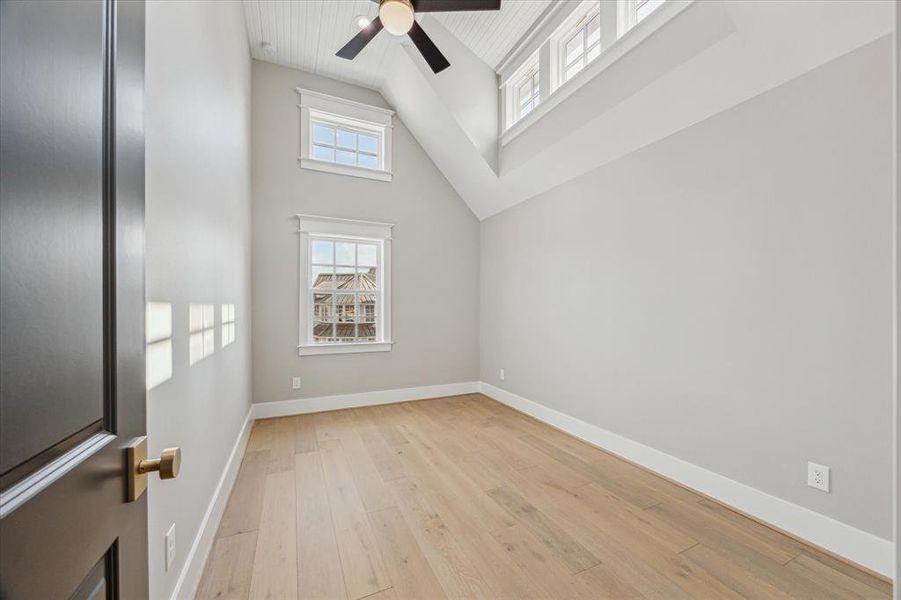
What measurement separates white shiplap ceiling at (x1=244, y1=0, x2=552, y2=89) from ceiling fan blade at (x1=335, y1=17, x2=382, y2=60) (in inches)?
34.7

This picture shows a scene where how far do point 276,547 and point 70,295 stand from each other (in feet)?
6.22

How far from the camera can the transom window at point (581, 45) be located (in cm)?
293

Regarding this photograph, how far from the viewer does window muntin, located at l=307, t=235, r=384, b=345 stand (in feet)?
13.7

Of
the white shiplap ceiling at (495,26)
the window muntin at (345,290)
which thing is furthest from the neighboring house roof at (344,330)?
the white shiplap ceiling at (495,26)

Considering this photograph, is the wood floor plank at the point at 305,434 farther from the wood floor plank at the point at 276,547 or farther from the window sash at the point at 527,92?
the window sash at the point at 527,92

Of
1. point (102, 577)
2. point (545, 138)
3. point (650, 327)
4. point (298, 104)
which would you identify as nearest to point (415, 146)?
point (298, 104)

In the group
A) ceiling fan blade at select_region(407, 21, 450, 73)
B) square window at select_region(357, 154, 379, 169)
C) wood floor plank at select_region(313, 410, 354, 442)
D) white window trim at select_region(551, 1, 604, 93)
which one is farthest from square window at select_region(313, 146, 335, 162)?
wood floor plank at select_region(313, 410, 354, 442)

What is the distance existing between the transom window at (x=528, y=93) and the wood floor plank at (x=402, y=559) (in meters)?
3.64

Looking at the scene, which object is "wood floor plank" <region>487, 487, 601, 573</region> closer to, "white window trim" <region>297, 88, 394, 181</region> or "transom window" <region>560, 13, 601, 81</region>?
"transom window" <region>560, 13, 601, 81</region>

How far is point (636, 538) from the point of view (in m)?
Answer: 1.88

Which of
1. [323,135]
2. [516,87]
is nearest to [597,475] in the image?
[516,87]

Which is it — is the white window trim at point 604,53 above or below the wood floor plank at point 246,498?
above

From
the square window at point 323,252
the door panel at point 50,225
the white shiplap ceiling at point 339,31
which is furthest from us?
the square window at point 323,252

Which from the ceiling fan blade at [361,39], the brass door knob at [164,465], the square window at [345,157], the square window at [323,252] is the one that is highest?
the ceiling fan blade at [361,39]
